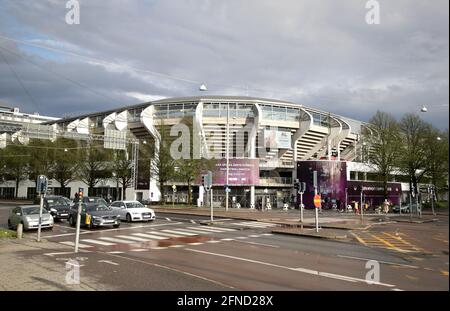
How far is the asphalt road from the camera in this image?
9547 mm

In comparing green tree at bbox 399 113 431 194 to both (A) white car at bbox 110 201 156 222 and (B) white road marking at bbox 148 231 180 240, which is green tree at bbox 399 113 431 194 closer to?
(A) white car at bbox 110 201 156 222

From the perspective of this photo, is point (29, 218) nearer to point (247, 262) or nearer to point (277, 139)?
point (247, 262)

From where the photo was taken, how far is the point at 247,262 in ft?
42.2

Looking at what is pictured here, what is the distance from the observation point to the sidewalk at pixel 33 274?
8727 millimetres

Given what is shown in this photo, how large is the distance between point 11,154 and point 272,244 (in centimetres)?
7213

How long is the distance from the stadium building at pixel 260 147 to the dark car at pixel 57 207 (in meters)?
24.7

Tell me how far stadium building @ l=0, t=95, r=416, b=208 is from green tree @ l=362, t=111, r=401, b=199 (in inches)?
84.7

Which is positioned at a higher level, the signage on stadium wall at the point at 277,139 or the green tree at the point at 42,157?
the signage on stadium wall at the point at 277,139

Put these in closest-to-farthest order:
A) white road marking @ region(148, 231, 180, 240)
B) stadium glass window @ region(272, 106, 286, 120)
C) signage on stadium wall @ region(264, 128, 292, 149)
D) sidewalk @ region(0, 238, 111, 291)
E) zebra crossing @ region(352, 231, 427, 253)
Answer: sidewalk @ region(0, 238, 111, 291), zebra crossing @ region(352, 231, 427, 253), white road marking @ region(148, 231, 180, 240), signage on stadium wall @ region(264, 128, 292, 149), stadium glass window @ region(272, 106, 286, 120)

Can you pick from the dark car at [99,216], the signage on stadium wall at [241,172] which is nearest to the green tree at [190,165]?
the signage on stadium wall at [241,172]

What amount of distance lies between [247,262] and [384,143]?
148 ft

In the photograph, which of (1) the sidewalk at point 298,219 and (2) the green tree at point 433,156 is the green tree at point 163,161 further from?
(2) the green tree at point 433,156

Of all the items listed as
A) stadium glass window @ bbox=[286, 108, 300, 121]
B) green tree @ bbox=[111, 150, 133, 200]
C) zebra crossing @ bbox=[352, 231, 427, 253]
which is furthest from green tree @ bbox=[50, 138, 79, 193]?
zebra crossing @ bbox=[352, 231, 427, 253]
